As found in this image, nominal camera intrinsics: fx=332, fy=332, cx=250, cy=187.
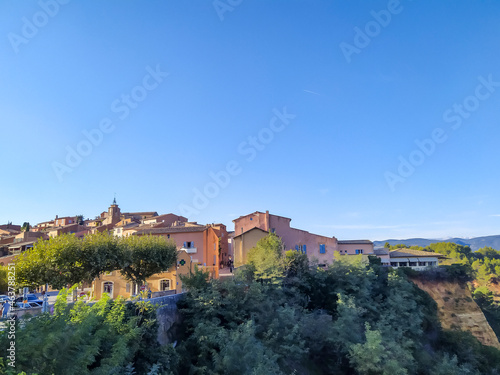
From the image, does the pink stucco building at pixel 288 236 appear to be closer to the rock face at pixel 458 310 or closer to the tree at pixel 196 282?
the rock face at pixel 458 310

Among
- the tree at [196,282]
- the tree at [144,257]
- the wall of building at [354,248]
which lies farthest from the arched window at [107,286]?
the wall of building at [354,248]

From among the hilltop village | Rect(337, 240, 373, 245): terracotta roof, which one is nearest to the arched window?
the hilltop village

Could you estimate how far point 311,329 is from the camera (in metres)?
24.1

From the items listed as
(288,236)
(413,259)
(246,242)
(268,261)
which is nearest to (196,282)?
(268,261)

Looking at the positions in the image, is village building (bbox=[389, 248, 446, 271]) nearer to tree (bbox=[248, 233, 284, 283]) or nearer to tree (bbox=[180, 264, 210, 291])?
tree (bbox=[248, 233, 284, 283])

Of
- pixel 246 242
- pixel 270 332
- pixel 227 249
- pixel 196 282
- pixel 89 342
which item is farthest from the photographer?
pixel 227 249

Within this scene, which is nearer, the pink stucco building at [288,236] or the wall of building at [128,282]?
the wall of building at [128,282]

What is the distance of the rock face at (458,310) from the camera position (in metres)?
39.3

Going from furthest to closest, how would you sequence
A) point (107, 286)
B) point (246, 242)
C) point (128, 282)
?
point (246, 242) < point (107, 286) < point (128, 282)

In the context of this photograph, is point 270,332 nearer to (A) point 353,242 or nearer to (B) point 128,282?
(B) point 128,282

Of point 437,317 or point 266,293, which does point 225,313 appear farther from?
point 437,317

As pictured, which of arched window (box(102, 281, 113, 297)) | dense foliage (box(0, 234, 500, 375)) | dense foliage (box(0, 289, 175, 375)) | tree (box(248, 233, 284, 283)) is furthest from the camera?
arched window (box(102, 281, 113, 297))

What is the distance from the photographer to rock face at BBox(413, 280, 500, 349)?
39281 millimetres

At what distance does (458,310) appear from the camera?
40.5 meters
